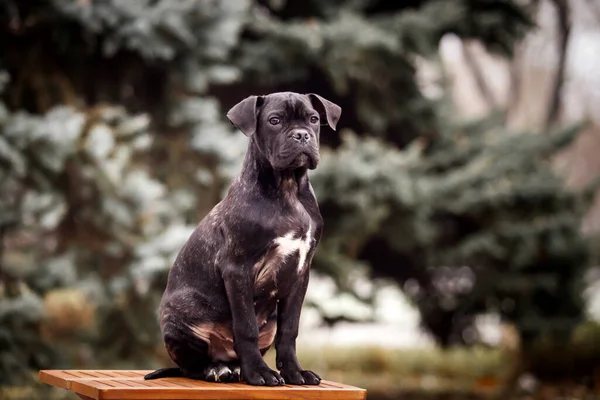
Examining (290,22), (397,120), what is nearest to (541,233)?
(397,120)

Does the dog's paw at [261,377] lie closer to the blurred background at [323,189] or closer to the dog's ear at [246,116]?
the dog's ear at [246,116]

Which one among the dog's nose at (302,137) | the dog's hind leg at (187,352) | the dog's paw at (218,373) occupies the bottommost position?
the dog's paw at (218,373)

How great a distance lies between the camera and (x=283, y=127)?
3432mm

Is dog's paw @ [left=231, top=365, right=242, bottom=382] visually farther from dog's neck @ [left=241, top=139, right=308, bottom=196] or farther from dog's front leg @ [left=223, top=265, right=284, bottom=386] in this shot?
dog's neck @ [left=241, top=139, right=308, bottom=196]

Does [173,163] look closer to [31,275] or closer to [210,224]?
[31,275]

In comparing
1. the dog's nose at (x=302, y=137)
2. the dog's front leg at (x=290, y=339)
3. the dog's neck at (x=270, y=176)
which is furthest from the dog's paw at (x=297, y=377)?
the dog's nose at (x=302, y=137)

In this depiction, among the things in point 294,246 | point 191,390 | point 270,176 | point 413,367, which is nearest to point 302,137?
point 270,176

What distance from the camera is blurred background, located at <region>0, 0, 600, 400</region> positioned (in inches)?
279

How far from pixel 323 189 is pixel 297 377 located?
15.8 ft

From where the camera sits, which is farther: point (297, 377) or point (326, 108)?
point (326, 108)

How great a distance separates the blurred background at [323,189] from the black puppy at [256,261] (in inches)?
132

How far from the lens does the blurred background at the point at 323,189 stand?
7.07m

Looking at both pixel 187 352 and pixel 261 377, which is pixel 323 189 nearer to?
pixel 187 352

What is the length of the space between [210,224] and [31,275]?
3923 millimetres
